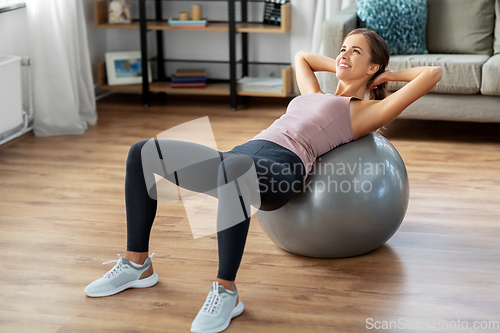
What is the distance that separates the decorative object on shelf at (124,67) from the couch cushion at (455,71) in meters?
1.94

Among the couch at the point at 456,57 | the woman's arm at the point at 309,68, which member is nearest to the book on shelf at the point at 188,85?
the couch at the point at 456,57

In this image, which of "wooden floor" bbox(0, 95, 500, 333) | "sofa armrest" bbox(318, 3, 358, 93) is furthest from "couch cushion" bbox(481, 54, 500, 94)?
"sofa armrest" bbox(318, 3, 358, 93)

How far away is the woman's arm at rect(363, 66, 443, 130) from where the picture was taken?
5.67 ft

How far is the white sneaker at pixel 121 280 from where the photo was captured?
169 centimetres

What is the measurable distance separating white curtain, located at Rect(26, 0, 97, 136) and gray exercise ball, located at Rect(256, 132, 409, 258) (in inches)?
79.6

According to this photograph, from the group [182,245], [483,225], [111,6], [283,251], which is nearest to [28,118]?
[111,6]

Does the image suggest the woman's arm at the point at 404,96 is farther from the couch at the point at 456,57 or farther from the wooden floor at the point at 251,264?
the couch at the point at 456,57

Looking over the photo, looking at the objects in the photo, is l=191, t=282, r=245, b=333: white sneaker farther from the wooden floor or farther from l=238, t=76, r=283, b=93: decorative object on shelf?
l=238, t=76, r=283, b=93: decorative object on shelf

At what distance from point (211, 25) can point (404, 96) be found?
8.33ft

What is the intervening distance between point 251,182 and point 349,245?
475 mm

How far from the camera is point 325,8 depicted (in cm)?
399

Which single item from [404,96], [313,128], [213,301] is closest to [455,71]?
[404,96]

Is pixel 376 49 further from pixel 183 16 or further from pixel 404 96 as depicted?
pixel 183 16

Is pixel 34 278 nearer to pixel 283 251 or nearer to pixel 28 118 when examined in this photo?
pixel 283 251
